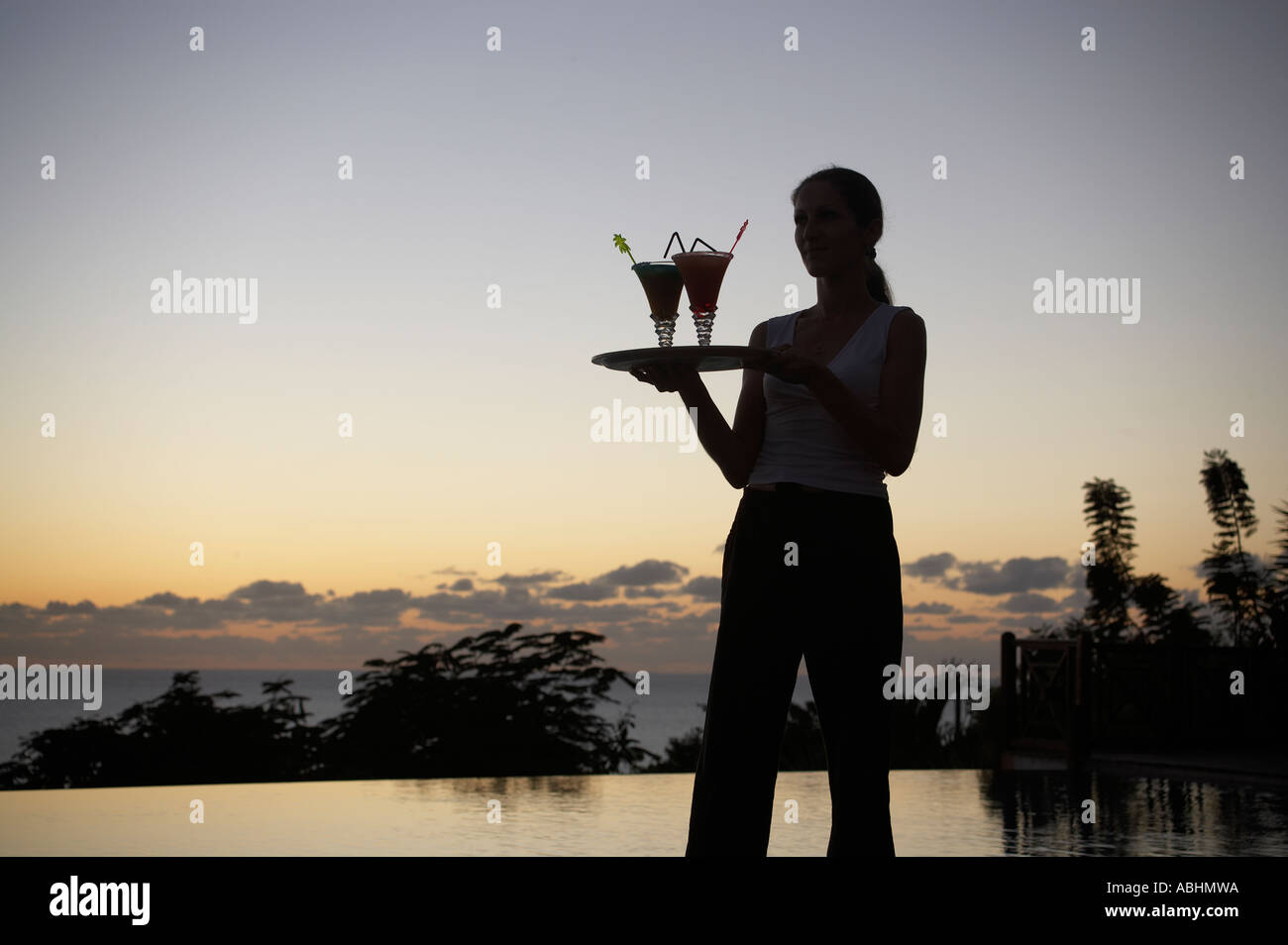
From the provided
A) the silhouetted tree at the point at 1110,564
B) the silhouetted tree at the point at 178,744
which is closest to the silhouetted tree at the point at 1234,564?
the silhouetted tree at the point at 1110,564

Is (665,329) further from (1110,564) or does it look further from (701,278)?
(1110,564)

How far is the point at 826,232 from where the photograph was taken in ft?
7.93

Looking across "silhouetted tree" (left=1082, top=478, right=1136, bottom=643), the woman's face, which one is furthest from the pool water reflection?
"silhouetted tree" (left=1082, top=478, right=1136, bottom=643)

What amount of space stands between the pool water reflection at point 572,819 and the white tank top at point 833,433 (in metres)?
2.81

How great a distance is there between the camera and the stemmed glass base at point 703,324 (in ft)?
8.18

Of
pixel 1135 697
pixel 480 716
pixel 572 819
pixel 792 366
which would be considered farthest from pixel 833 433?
pixel 1135 697

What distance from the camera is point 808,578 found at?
2.34 meters

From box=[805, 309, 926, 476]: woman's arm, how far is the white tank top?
25 mm

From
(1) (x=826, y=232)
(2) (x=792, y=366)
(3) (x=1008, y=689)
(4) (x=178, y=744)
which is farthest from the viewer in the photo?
(3) (x=1008, y=689)

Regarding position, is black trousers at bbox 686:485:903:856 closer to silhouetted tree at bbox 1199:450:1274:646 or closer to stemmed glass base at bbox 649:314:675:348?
stemmed glass base at bbox 649:314:675:348

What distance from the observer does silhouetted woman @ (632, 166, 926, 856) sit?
2.31 metres

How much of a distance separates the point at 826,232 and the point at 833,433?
402 mm
